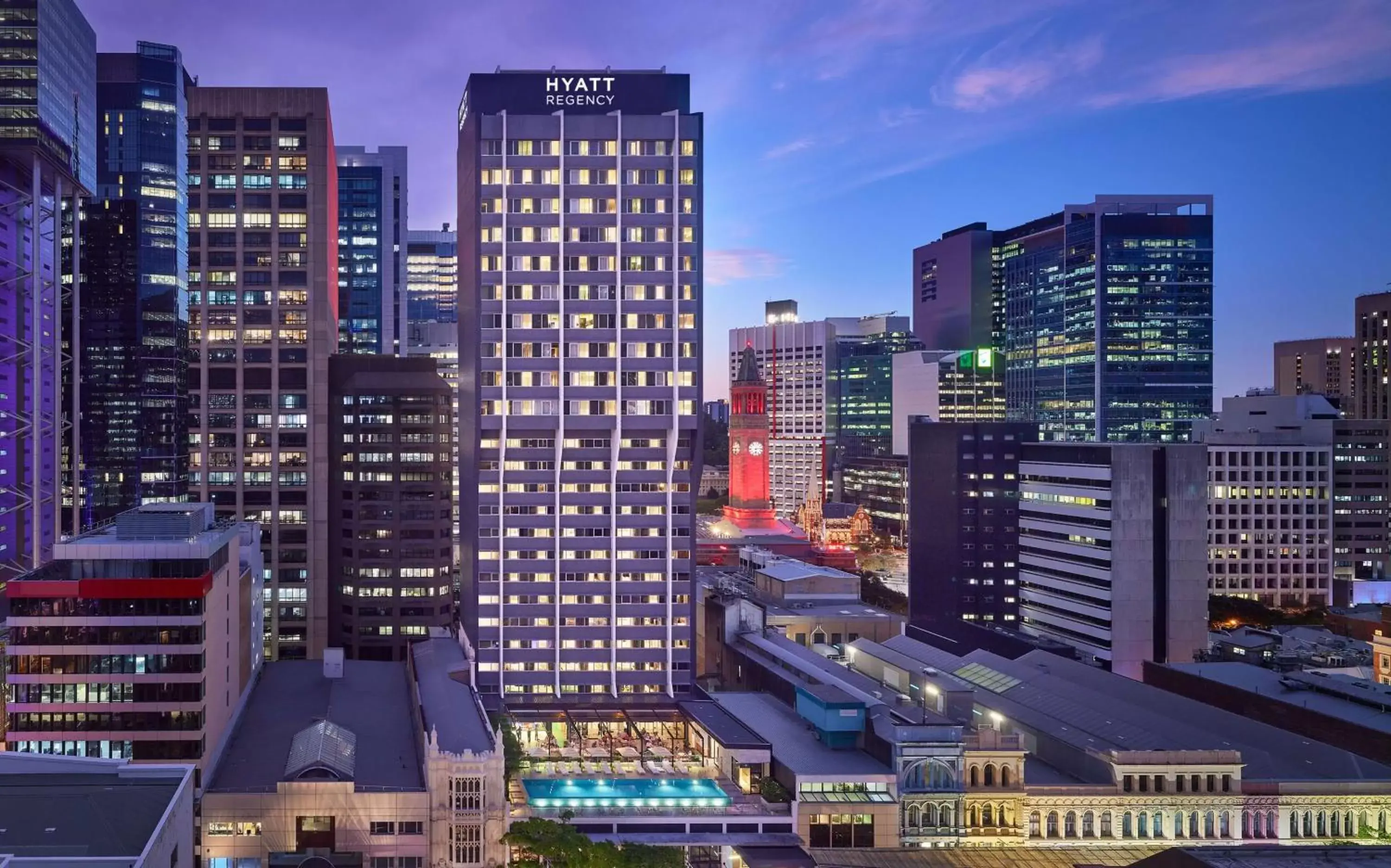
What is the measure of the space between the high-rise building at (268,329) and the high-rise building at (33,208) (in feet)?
63.5

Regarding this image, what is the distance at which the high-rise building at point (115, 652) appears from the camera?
90062 mm

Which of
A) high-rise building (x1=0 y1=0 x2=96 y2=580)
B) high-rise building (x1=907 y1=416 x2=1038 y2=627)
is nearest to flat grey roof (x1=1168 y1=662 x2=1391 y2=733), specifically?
high-rise building (x1=907 y1=416 x2=1038 y2=627)

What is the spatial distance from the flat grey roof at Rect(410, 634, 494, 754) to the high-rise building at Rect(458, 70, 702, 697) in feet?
17.2

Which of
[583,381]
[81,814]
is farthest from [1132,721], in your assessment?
[81,814]

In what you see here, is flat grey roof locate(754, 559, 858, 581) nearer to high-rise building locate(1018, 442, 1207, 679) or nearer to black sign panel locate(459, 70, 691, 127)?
high-rise building locate(1018, 442, 1207, 679)

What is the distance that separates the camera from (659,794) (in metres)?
92.2

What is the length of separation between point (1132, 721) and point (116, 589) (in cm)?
9451

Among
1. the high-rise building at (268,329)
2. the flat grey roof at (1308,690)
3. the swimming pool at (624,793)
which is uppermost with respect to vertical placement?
the high-rise building at (268,329)

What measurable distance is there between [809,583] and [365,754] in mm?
100359

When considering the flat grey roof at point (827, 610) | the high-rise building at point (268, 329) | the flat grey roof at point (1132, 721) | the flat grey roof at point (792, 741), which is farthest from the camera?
the high-rise building at point (268, 329)

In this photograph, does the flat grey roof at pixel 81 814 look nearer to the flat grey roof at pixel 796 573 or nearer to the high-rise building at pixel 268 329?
the high-rise building at pixel 268 329

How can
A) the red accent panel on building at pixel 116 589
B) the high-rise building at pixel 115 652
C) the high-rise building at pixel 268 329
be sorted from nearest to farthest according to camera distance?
the red accent panel on building at pixel 116 589, the high-rise building at pixel 115 652, the high-rise building at pixel 268 329

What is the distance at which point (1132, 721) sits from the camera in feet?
325

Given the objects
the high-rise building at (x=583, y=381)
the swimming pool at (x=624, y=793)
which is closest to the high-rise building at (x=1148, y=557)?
the high-rise building at (x=583, y=381)
